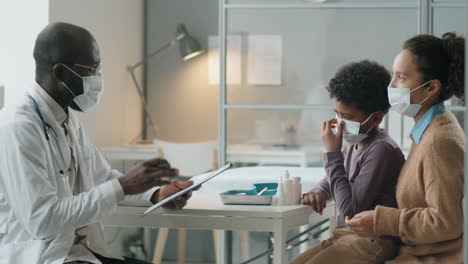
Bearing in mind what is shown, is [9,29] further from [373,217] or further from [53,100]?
[373,217]

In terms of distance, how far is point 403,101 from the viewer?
180 cm

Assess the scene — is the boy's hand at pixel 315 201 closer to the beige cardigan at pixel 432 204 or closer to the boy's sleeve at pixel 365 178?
the boy's sleeve at pixel 365 178

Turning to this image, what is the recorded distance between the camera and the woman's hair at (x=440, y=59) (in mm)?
1755

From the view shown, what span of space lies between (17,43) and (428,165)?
93.3 inches

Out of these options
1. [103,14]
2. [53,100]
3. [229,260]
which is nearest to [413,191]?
[53,100]

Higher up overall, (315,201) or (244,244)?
(315,201)

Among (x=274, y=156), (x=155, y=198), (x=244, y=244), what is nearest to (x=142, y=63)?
(x=274, y=156)

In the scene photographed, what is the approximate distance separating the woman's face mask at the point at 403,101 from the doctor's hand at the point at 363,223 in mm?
294

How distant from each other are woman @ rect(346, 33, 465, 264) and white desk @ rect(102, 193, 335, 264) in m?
0.21

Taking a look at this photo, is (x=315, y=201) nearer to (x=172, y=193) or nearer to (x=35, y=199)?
(x=172, y=193)

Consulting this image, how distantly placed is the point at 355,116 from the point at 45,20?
195 cm

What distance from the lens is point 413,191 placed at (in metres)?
1.71

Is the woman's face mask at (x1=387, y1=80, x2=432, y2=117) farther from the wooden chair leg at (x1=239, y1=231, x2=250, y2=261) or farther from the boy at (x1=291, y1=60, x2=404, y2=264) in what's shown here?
the wooden chair leg at (x1=239, y1=231, x2=250, y2=261)

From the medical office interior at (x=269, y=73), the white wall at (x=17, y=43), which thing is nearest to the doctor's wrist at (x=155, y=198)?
the medical office interior at (x=269, y=73)
